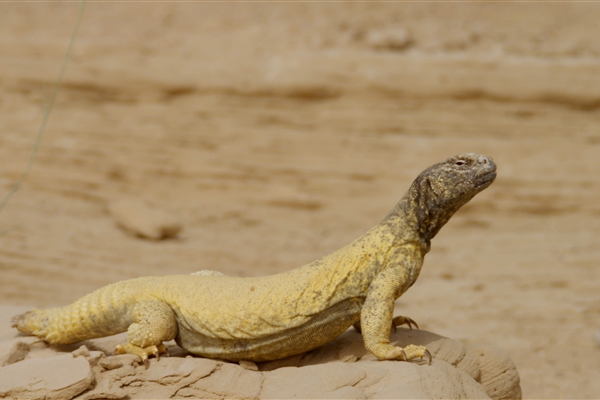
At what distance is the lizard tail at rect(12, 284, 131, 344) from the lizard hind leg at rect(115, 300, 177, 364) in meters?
0.20

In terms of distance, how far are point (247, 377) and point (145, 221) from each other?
793cm

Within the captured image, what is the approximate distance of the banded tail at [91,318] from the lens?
194 inches

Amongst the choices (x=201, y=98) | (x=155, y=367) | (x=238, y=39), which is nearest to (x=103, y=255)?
(x=201, y=98)

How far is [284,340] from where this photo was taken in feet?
15.4

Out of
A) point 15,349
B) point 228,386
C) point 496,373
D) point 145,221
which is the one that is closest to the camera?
point 228,386

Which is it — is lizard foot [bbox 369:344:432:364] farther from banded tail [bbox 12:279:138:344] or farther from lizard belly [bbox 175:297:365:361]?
banded tail [bbox 12:279:138:344]

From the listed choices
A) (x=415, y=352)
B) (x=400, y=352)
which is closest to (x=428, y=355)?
(x=415, y=352)

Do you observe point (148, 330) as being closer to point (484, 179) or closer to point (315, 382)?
point (315, 382)

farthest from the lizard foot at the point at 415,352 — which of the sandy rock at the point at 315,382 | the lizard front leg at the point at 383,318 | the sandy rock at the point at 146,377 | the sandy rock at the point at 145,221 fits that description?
the sandy rock at the point at 145,221

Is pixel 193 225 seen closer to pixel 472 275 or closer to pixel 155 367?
pixel 472 275

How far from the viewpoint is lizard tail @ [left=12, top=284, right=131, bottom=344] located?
494cm

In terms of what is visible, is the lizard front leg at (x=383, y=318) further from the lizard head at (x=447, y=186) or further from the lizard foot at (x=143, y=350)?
the lizard foot at (x=143, y=350)

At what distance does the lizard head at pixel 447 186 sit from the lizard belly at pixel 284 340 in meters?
0.74

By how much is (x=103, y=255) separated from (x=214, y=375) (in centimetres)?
693
